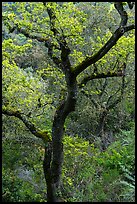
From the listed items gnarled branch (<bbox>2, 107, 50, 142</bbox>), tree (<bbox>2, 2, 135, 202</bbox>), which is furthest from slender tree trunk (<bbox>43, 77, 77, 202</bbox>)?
gnarled branch (<bbox>2, 107, 50, 142</bbox>)

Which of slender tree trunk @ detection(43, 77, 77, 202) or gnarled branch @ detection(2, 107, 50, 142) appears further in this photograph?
gnarled branch @ detection(2, 107, 50, 142)

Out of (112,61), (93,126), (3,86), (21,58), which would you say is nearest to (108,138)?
(93,126)

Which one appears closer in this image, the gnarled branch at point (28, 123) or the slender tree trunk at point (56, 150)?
the slender tree trunk at point (56, 150)

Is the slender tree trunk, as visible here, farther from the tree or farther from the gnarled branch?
the gnarled branch

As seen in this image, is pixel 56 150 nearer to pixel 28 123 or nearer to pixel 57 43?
pixel 28 123

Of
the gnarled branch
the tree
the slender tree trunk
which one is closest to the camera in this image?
the tree

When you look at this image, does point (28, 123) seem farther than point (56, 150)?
Yes

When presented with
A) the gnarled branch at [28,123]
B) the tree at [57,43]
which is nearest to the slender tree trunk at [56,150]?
the tree at [57,43]

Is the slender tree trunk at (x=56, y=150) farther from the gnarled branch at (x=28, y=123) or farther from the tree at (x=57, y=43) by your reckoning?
the gnarled branch at (x=28, y=123)

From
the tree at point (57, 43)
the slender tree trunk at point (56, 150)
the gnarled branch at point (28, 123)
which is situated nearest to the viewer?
the tree at point (57, 43)

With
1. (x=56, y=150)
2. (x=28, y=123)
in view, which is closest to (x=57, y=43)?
(x=28, y=123)

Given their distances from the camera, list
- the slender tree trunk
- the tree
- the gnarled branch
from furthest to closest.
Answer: the gnarled branch
the slender tree trunk
the tree

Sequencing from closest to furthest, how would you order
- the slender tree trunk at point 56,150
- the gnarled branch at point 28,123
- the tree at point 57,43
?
the tree at point 57,43
the slender tree trunk at point 56,150
the gnarled branch at point 28,123

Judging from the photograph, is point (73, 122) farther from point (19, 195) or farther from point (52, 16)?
point (52, 16)
